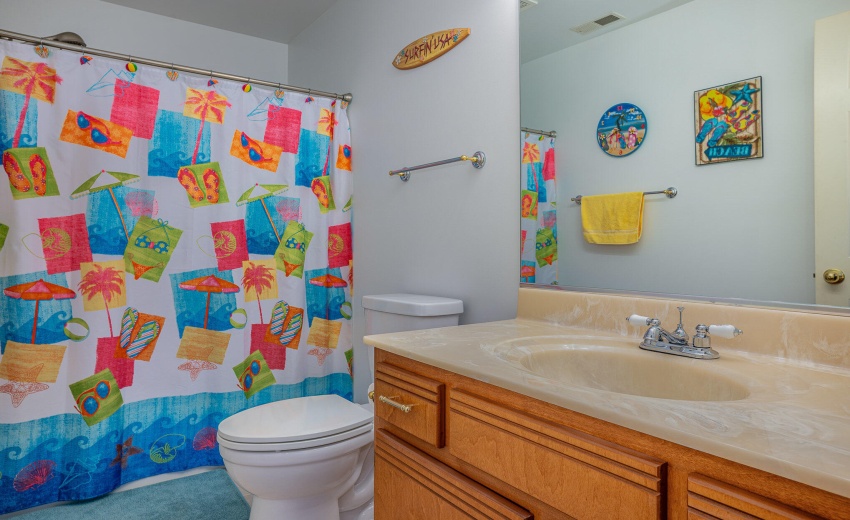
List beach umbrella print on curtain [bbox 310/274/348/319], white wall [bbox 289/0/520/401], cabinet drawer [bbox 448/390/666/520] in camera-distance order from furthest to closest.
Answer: beach umbrella print on curtain [bbox 310/274/348/319] < white wall [bbox 289/0/520/401] < cabinet drawer [bbox 448/390/666/520]

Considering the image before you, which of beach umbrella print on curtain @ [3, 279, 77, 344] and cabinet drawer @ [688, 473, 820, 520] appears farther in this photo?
beach umbrella print on curtain @ [3, 279, 77, 344]

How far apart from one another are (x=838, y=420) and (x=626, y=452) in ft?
0.92

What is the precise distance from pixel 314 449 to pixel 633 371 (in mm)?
976

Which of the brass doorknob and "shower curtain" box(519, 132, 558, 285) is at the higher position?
"shower curtain" box(519, 132, 558, 285)

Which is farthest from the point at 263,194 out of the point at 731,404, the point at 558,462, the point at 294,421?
the point at 731,404

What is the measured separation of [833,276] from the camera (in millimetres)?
968

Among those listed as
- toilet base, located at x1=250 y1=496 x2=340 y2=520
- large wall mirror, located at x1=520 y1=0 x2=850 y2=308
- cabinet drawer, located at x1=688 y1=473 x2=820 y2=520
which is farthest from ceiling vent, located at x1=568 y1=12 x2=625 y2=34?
toilet base, located at x1=250 y1=496 x2=340 y2=520

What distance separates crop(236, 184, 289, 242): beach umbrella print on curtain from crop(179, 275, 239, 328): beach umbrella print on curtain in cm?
31

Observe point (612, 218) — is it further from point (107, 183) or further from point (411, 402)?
point (107, 183)

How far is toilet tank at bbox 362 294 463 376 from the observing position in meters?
1.66

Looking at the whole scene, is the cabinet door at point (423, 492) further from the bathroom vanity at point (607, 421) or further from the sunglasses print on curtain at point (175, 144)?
the sunglasses print on curtain at point (175, 144)

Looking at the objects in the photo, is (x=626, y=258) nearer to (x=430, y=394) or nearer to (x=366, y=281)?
(x=430, y=394)

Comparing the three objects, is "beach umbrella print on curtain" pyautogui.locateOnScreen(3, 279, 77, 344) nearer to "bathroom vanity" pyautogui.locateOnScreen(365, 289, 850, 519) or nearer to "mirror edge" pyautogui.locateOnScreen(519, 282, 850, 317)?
"bathroom vanity" pyautogui.locateOnScreen(365, 289, 850, 519)

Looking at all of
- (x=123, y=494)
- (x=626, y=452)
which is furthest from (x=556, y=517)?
(x=123, y=494)
